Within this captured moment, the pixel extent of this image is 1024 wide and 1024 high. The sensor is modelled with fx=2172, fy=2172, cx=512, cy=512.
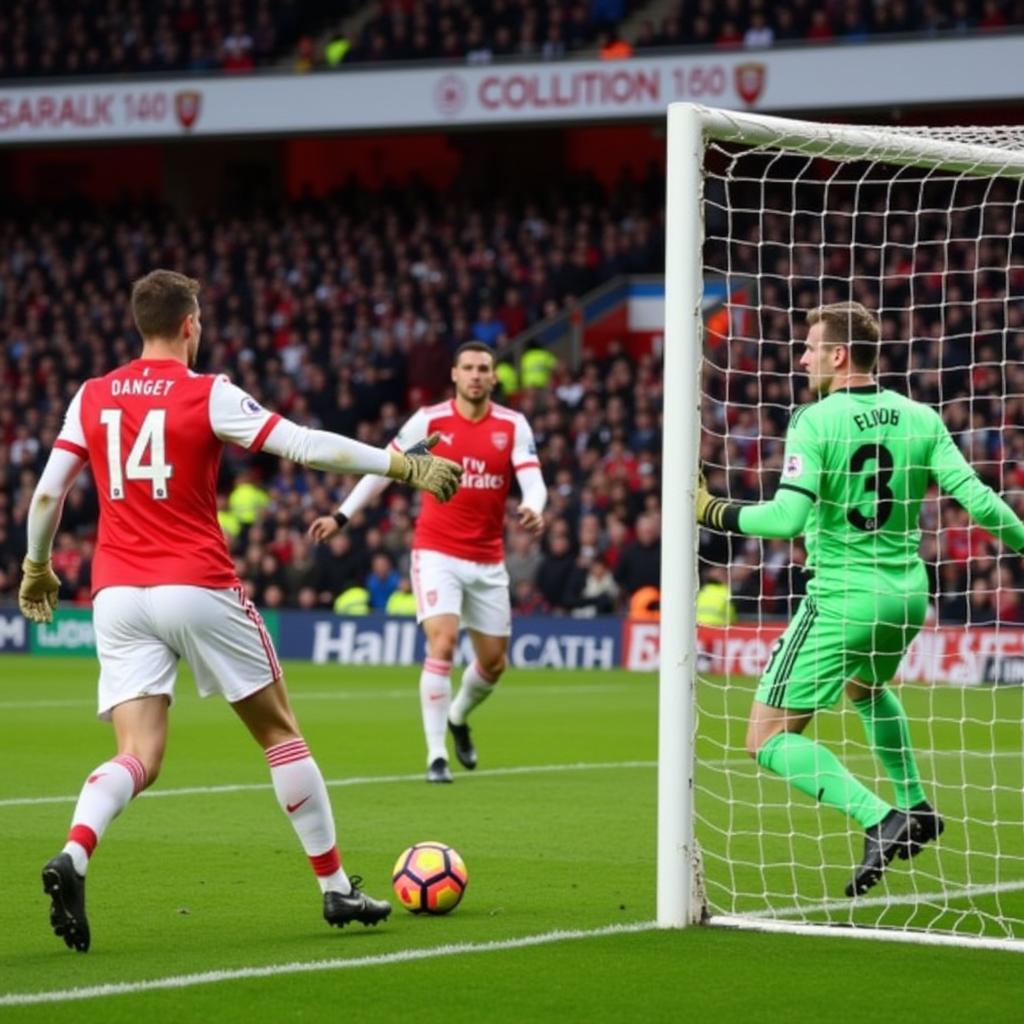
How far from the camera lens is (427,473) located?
22.0ft

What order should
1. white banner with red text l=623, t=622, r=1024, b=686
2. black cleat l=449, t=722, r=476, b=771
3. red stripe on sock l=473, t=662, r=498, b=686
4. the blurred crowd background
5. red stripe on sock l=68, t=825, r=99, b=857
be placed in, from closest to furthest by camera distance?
red stripe on sock l=68, t=825, r=99, b=857
red stripe on sock l=473, t=662, r=498, b=686
black cleat l=449, t=722, r=476, b=771
white banner with red text l=623, t=622, r=1024, b=686
the blurred crowd background

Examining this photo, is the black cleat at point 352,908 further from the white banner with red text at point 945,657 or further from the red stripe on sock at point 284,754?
the white banner with red text at point 945,657

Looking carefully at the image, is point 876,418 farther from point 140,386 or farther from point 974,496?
point 140,386

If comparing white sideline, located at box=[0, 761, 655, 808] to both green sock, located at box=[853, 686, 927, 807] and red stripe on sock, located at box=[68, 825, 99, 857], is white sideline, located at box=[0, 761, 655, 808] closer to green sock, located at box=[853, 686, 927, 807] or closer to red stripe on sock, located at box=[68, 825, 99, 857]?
red stripe on sock, located at box=[68, 825, 99, 857]

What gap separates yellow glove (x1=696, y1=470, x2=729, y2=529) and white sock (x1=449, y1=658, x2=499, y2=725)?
5.38 m

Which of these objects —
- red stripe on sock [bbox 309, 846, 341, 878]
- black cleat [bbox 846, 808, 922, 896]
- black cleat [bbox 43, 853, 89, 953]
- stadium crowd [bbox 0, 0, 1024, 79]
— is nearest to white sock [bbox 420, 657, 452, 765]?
black cleat [bbox 846, 808, 922, 896]

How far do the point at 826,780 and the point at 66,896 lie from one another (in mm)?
2624

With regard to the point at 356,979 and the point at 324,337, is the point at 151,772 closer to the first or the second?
the point at 356,979

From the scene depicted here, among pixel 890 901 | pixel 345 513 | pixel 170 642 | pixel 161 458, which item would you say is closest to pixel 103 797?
pixel 170 642

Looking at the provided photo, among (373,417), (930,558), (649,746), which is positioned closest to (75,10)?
(373,417)

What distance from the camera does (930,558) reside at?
20.9 meters

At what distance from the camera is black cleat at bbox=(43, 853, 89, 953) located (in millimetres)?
6301

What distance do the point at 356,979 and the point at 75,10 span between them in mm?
32217

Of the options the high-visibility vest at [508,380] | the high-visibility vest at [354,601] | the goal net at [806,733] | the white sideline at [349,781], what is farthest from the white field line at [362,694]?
the high-visibility vest at [508,380]
